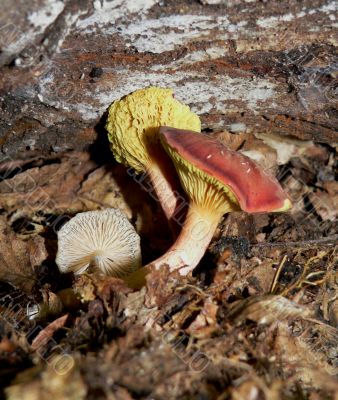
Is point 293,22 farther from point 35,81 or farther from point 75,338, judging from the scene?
point 75,338

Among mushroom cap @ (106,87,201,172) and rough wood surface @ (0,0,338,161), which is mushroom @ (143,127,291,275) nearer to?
mushroom cap @ (106,87,201,172)

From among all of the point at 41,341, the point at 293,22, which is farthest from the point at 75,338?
the point at 293,22

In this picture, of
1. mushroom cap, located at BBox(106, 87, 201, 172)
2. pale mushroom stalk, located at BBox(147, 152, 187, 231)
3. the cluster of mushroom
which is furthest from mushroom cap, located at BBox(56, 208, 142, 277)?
mushroom cap, located at BBox(106, 87, 201, 172)

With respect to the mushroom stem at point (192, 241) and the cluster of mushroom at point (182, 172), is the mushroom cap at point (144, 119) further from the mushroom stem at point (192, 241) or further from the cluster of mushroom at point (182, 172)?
the mushroom stem at point (192, 241)

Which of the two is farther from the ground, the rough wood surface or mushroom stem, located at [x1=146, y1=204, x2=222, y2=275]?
the rough wood surface

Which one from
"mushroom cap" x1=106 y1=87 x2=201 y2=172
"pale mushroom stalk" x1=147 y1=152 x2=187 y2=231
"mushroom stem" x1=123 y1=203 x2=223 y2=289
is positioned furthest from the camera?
"pale mushroom stalk" x1=147 y1=152 x2=187 y2=231

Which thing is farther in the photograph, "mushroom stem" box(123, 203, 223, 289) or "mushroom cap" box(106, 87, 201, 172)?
"mushroom cap" box(106, 87, 201, 172)

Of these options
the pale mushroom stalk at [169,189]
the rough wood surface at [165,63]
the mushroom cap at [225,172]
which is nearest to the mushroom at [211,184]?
the mushroom cap at [225,172]
